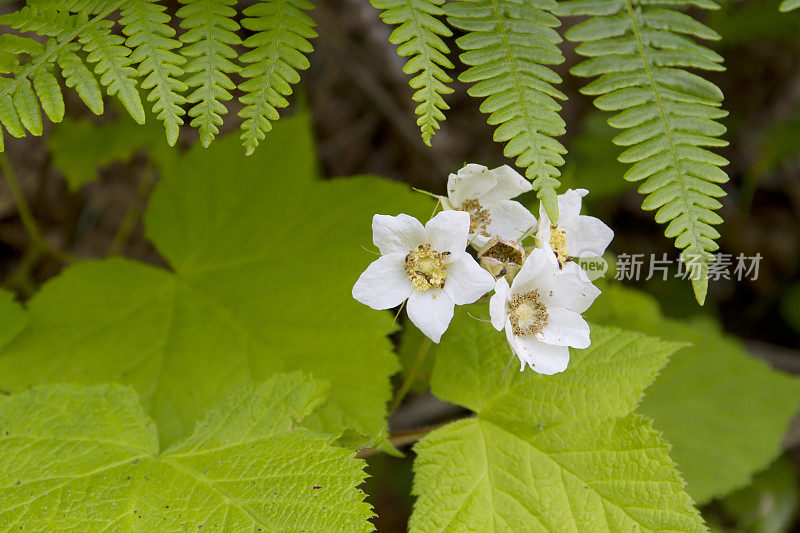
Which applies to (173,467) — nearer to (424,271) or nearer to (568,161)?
(424,271)

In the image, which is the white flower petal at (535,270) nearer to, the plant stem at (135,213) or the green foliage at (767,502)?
the plant stem at (135,213)

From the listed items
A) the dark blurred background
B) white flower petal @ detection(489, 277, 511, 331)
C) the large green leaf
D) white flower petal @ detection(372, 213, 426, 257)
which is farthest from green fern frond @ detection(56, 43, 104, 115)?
the dark blurred background

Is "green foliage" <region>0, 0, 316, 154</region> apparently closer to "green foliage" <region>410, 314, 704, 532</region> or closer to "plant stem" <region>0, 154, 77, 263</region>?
"green foliage" <region>410, 314, 704, 532</region>

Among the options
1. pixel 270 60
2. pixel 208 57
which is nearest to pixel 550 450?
pixel 270 60

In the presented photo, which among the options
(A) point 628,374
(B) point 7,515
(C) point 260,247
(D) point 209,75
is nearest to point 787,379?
(A) point 628,374

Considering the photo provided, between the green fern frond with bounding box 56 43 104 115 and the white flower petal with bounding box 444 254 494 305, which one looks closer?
the white flower petal with bounding box 444 254 494 305

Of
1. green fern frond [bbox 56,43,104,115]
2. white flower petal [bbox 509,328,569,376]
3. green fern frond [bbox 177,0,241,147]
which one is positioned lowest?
white flower petal [bbox 509,328,569,376]
